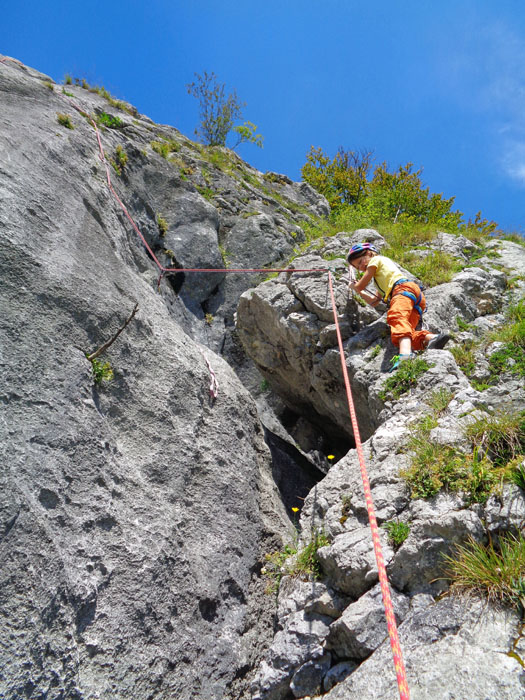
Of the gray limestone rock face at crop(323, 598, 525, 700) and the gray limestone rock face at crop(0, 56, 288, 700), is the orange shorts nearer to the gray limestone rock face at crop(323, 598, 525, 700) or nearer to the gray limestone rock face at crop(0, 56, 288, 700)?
the gray limestone rock face at crop(0, 56, 288, 700)

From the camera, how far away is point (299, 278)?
27.8 ft

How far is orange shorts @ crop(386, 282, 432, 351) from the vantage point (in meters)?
6.31

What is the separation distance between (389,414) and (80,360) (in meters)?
3.73

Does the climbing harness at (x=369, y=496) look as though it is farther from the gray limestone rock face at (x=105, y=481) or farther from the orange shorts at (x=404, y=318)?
the gray limestone rock face at (x=105, y=481)

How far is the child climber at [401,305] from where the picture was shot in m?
6.21

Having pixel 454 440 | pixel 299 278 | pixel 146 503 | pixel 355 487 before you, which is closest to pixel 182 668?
pixel 146 503

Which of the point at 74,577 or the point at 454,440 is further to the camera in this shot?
the point at 454,440

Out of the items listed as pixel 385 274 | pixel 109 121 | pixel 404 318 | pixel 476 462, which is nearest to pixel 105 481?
pixel 476 462

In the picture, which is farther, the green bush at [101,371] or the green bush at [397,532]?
the green bush at [101,371]

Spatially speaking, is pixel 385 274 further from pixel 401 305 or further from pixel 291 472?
pixel 291 472

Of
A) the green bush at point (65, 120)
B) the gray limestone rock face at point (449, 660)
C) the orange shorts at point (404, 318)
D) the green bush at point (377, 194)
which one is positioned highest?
the green bush at point (377, 194)

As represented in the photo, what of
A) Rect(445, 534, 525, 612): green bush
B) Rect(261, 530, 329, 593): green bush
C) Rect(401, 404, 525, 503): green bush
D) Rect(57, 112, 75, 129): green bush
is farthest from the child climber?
Rect(57, 112, 75, 129): green bush

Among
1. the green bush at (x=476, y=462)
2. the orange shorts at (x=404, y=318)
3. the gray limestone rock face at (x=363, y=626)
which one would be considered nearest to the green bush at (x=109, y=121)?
the orange shorts at (x=404, y=318)

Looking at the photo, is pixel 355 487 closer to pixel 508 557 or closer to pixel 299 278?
pixel 508 557
